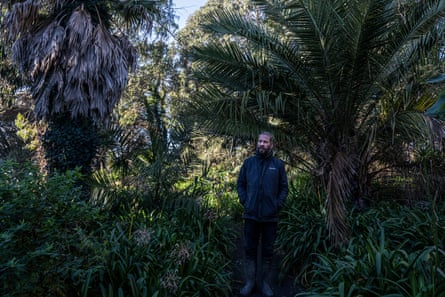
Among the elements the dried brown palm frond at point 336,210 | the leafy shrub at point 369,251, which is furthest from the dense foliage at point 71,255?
the dried brown palm frond at point 336,210

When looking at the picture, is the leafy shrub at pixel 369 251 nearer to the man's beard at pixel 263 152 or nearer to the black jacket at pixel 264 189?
the black jacket at pixel 264 189

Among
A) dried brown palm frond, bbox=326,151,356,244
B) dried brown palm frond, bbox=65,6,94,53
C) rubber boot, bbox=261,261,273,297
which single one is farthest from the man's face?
dried brown palm frond, bbox=65,6,94,53

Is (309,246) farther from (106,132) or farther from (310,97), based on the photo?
(106,132)

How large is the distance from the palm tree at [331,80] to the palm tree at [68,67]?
2086 millimetres

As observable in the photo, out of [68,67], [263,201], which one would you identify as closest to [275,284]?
[263,201]

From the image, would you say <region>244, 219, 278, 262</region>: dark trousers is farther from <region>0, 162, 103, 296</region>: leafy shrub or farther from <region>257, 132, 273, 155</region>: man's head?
<region>0, 162, 103, 296</region>: leafy shrub

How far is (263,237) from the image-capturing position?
468 centimetres

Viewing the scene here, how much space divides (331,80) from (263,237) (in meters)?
2.79

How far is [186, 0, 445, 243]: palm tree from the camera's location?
5.43 m

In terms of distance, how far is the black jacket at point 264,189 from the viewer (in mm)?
4504

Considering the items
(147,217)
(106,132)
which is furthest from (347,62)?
(106,132)

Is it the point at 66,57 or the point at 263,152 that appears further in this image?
the point at 66,57

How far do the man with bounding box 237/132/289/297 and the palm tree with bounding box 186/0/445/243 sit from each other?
2.92 ft

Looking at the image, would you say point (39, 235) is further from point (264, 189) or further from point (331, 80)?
point (331, 80)
